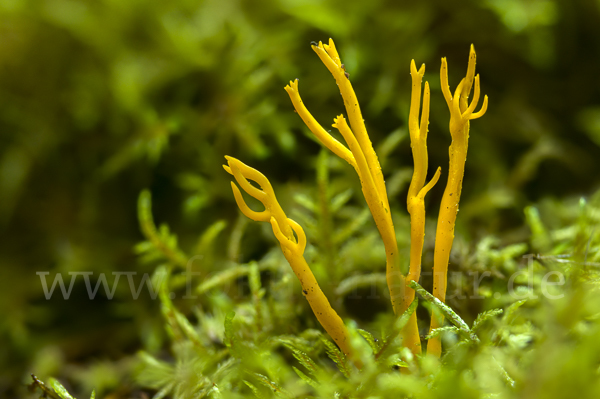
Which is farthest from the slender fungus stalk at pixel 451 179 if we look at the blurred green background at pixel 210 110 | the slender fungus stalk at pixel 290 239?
the blurred green background at pixel 210 110

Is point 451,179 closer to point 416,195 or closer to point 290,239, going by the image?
point 416,195

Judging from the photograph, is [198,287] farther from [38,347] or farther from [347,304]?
[38,347]

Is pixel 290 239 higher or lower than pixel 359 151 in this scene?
lower

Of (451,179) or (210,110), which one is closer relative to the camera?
(451,179)

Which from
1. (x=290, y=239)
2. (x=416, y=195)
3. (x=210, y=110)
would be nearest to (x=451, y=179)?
(x=416, y=195)

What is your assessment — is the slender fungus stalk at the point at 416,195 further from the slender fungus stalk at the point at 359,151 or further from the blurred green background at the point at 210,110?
the blurred green background at the point at 210,110
